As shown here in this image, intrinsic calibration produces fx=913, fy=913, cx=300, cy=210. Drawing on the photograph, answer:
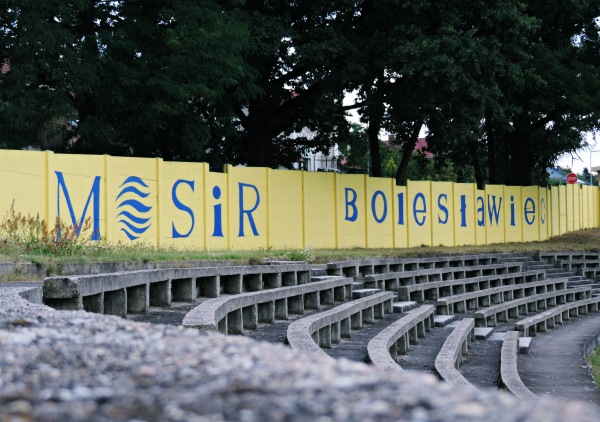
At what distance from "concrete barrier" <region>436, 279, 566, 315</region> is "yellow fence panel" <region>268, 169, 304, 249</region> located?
5.51 metres

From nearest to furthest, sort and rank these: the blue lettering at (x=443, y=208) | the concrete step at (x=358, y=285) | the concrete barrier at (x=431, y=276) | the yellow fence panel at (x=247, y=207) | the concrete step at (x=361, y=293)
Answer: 1. the concrete step at (x=361, y=293)
2. the concrete step at (x=358, y=285)
3. the concrete barrier at (x=431, y=276)
4. the yellow fence panel at (x=247, y=207)
5. the blue lettering at (x=443, y=208)

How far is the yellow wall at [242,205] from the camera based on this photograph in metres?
18.3

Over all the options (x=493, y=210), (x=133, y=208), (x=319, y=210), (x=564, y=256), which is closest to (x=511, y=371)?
(x=133, y=208)

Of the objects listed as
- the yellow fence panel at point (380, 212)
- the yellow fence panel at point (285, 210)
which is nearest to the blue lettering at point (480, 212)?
the yellow fence panel at point (380, 212)

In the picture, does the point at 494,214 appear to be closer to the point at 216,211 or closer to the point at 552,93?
the point at 552,93

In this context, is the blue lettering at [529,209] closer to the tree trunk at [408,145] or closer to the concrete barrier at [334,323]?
the tree trunk at [408,145]

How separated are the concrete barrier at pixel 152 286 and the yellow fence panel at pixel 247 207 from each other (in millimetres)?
8320

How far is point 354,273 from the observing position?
18125 mm

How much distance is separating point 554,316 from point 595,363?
6620 mm

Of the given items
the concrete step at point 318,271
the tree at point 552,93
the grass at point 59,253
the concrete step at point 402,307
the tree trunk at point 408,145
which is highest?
the tree at point 552,93

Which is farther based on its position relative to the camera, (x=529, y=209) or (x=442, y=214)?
(x=529, y=209)

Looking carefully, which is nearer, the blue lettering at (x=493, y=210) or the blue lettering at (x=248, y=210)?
the blue lettering at (x=248, y=210)

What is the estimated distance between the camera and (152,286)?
10.4 m

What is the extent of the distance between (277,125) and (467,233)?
7.82m
